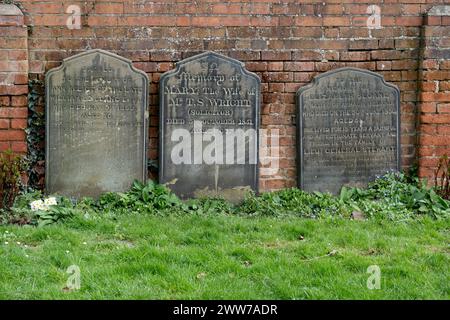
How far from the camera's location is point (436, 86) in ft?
23.9

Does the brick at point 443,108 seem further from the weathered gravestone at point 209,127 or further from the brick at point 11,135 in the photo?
the brick at point 11,135

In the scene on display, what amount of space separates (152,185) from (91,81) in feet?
4.17

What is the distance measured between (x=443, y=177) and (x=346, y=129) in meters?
1.14

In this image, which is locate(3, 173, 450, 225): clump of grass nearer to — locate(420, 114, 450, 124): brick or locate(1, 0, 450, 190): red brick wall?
locate(1, 0, 450, 190): red brick wall

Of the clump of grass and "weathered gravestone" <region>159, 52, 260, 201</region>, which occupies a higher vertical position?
"weathered gravestone" <region>159, 52, 260, 201</region>

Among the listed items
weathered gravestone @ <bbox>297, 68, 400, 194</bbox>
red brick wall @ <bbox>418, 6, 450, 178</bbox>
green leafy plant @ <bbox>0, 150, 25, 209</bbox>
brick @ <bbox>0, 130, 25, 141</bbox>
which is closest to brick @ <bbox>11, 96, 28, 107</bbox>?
brick @ <bbox>0, 130, 25, 141</bbox>

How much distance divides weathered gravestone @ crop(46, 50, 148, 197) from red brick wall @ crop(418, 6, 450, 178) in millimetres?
3054

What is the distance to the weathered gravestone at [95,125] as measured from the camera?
6.91 metres

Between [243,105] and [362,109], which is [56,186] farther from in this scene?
[362,109]

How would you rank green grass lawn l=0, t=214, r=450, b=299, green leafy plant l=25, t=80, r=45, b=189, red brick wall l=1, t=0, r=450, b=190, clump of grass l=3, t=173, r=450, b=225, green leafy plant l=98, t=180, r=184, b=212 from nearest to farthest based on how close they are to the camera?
green grass lawn l=0, t=214, r=450, b=299 < clump of grass l=3, t=173, r=450, b=225 < green leafy plant l=98, t=180, r=184, b=212 < green leafy plant l=25, t=80, r=45, b=189 < red brick wall l=1, t=0, r=450, b=190

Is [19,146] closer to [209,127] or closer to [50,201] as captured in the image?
[50,201]

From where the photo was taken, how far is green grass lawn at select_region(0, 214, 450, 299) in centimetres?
434

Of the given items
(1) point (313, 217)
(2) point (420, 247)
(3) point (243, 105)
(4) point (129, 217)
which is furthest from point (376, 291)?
(3) point (243, 105)

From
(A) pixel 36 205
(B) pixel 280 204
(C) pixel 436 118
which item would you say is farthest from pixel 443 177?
(A) pixel 36 205
